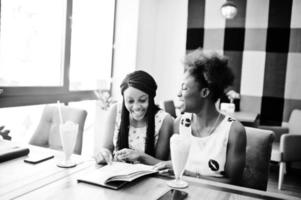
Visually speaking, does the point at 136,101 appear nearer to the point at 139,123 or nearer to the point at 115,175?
the point at 139,123

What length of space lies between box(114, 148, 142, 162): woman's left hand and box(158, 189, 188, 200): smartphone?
16.3 inches

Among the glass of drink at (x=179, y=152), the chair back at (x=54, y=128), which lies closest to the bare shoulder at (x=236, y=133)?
the glass of drink at (x=179, y=152)

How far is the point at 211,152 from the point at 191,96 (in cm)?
32

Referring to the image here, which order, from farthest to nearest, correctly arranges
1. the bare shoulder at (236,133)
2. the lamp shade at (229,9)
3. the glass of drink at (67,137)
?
the lamp shade at (229,9), the bare shoulder at (236,133), the glass of drink at (67,137)

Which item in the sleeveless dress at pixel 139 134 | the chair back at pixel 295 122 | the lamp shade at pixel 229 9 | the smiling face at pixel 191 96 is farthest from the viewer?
the lamp shade at pixel 229 9

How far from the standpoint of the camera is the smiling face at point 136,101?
5.45 feet

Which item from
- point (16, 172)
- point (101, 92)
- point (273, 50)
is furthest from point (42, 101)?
point (273, 50)

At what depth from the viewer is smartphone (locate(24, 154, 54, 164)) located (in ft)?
4.42

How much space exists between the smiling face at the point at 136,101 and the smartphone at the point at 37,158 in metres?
0.51

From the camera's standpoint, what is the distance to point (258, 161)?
1.47 metres

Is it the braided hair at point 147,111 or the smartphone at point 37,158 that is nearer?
the smartphone at point 37,158

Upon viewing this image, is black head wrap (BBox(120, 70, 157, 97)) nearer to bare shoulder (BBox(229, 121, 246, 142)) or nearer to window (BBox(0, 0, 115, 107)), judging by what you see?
bare shoulder (BBox(229, 121, 246, 142))

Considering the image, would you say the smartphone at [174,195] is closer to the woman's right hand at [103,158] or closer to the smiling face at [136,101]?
the woman's right hand at [103,158]

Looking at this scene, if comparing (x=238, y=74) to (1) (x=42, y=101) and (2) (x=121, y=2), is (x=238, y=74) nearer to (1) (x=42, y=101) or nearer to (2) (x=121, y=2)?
(2) (x=121, y=2)
